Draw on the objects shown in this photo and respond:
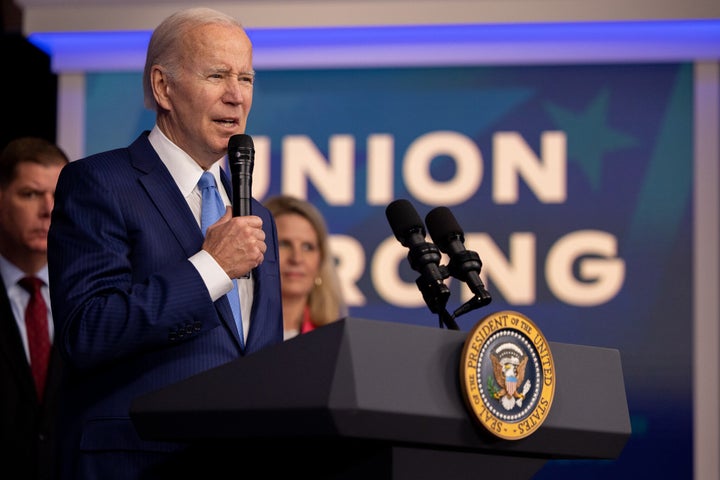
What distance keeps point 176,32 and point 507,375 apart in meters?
1.00

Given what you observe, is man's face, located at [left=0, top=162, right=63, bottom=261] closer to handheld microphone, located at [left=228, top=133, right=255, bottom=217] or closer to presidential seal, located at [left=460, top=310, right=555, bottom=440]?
handheld microphone, located at [left=228, top=133, right=255, bottom=217]

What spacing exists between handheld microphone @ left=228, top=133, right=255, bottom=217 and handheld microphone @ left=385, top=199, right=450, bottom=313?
258mm

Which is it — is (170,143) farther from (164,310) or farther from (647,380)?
(647,380)

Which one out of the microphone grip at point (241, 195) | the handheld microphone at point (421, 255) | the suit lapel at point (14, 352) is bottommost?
the suit lapel at point (14, 352)

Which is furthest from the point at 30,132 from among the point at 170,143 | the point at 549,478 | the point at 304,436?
the point at 304,436

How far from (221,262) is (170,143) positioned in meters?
0.38

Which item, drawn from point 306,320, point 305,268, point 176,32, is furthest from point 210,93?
point 306,320

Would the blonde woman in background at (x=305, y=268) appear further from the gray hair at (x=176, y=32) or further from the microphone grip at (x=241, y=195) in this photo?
the microphone grip at (x=241, y=195)

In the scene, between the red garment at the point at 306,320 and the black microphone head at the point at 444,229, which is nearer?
the black microphone head at the point at 444,229

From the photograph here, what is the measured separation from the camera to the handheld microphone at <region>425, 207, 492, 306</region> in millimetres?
1835

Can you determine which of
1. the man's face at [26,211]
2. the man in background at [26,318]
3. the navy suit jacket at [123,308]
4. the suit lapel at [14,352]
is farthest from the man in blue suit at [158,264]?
the man's face at [26,211]

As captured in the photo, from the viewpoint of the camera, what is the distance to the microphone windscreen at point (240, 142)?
1.92 m

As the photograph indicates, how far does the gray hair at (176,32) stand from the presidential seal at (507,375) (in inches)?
34.9

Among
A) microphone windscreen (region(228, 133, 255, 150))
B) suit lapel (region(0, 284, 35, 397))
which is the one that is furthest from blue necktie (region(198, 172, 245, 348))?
suit lapel (region(0, 284, 35, 397))
